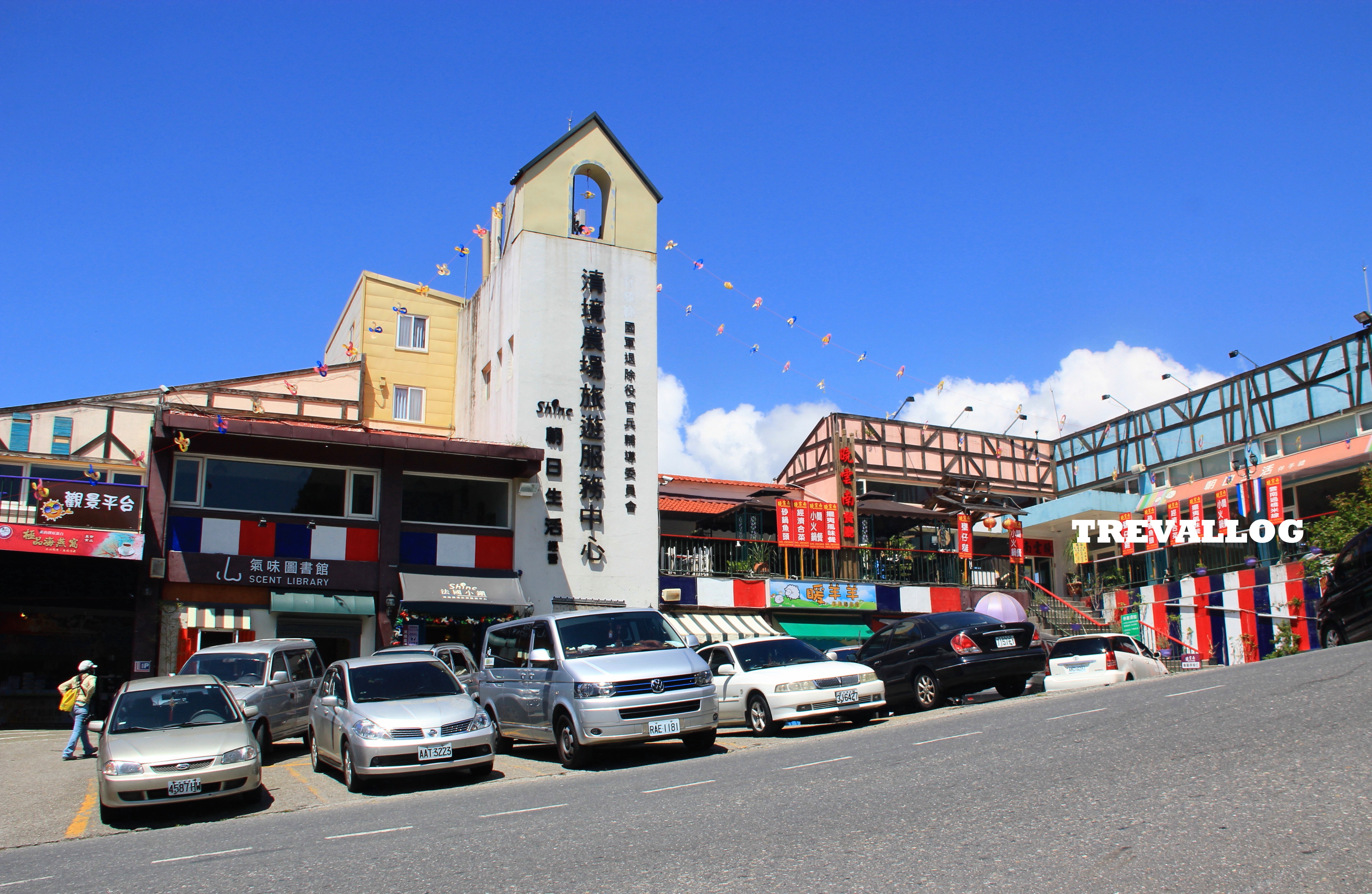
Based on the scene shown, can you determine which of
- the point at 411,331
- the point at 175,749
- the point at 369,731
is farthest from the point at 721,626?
the point at 175,749

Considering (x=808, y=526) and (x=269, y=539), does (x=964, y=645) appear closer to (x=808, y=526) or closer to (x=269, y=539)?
(x=808, y=526)

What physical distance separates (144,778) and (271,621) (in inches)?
495

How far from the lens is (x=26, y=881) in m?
7.98

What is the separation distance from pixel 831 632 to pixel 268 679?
17.4 metres

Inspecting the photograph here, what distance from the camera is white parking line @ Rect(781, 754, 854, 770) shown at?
10023 mm

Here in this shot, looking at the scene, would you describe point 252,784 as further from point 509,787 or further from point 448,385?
point 448,385

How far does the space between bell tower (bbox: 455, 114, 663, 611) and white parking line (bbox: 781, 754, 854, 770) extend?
15884 mm

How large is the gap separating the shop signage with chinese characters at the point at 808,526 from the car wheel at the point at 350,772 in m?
17.9

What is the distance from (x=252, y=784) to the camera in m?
11.4

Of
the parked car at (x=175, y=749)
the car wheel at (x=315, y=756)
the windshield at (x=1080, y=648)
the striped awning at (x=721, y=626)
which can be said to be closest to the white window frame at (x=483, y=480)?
the striped awning at (x=721, y=626)

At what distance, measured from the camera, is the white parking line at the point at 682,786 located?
945cm

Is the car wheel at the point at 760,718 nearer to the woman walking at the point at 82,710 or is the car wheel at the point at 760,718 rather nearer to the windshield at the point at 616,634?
the windshield at the point at 616,634

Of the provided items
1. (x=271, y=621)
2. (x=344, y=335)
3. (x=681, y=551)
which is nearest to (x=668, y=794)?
(x=271, y=621)

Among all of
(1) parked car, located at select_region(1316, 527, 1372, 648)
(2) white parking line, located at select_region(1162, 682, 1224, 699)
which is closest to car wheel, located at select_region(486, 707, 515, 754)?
(2) white parking line, located at select_region(1162, 682, 1224, 699)
